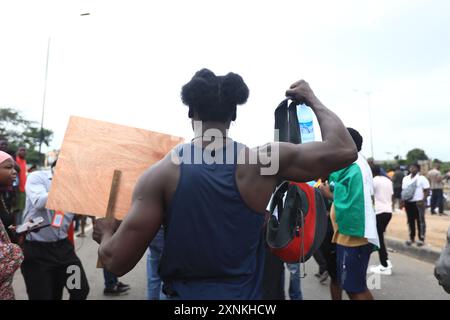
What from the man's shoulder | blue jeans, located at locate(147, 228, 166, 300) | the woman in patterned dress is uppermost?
the man's shoulder

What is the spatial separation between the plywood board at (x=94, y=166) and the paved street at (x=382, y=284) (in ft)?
9.80

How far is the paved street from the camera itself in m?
4.84

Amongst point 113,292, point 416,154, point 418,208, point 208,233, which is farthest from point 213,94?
point 416,154

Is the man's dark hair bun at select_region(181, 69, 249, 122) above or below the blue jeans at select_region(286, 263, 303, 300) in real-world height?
above

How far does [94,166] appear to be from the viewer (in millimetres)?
2215

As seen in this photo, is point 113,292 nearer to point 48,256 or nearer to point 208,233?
point 48,256

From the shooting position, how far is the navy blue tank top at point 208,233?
4.92ft

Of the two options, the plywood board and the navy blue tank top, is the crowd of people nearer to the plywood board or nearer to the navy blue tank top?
the navy blue tank top

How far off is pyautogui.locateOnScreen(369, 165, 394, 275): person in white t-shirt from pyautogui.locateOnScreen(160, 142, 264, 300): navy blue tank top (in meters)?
4.44

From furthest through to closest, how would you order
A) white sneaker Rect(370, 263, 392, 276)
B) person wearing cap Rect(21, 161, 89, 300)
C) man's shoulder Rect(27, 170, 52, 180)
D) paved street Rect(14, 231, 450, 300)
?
white sneaker Rect(370, 263, 392, 276) < paved street Rect(14, 231, 450, 300) < man's shoulder Rect(27, 170, 52, 180) < person wearing cap Rect(21, 161, 89, 300)

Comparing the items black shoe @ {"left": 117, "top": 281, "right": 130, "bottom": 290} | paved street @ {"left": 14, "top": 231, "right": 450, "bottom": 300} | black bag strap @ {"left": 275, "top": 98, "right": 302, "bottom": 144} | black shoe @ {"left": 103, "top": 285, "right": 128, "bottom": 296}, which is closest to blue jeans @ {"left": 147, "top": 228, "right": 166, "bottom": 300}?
paved street @ {"left": 14, "top": 231, "right": 450, "bottom": 300}

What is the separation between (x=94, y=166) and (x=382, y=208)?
469 centimetres

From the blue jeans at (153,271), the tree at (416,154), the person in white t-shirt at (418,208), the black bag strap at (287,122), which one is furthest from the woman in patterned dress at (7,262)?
the tree at (416,154)
